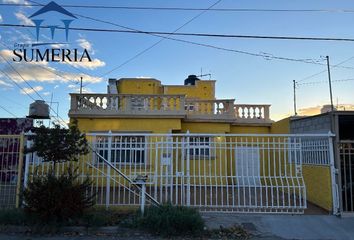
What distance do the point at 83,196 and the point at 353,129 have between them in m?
9.01

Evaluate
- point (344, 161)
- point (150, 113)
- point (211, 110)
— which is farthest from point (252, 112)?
point (344, 161)

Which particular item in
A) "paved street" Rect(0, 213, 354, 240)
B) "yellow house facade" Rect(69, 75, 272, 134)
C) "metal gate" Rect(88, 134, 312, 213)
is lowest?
"paved street" Rect(0, 213, 354, 240)

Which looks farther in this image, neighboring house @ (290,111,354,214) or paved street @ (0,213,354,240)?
neighboring house @ (290,111,354,214)

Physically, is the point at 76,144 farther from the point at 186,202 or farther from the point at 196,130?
the point at 196,130

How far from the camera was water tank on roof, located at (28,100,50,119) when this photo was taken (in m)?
16.1

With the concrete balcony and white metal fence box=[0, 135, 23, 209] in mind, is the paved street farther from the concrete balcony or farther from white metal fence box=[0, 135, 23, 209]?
the concrete balcony

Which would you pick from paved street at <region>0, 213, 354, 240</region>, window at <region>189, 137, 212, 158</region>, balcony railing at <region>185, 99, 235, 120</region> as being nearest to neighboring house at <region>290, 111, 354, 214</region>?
paved street at <region>0, 213, 354, 240</region>

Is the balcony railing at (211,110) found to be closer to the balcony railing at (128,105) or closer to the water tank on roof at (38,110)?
the balcony railing at (128,105)

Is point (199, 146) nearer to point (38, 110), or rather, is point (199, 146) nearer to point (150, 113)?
point (150, 113)

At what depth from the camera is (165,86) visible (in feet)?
84.7

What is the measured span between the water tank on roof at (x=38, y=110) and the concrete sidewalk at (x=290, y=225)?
1032 centimetres

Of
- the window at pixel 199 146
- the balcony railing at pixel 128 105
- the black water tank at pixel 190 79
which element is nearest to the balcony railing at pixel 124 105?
the balcony railing at pixel 128 105

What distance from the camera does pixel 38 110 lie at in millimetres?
16156

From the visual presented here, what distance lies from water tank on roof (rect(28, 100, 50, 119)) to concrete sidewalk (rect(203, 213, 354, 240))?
10319 millimetres
